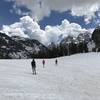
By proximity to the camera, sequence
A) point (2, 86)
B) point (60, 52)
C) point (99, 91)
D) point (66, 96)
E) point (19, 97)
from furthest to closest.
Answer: point (60, 52)
point (99, 91)
point (2, 86)
point (66, 96)
point (19, 97)

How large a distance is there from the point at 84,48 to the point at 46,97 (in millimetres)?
158016

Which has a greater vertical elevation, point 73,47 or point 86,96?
point 73,47

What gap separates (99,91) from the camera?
29.1 m

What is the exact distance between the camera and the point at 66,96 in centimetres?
2447

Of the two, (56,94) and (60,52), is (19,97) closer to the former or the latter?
(56,94)

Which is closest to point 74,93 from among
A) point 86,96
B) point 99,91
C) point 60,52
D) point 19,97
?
point 86,96

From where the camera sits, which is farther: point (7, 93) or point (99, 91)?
point (99, 91)

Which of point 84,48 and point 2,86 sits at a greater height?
point 84,48

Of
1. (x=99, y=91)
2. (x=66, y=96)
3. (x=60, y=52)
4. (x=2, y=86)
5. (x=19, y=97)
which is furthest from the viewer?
(x=60, y=52)

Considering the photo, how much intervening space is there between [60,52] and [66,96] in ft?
502

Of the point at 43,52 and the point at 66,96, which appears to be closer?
the point at 66,96

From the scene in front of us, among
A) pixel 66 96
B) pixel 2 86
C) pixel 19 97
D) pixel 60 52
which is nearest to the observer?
pixel 19 97

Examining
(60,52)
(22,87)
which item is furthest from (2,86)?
(60,52)

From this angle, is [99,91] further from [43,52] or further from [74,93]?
[43,52]
